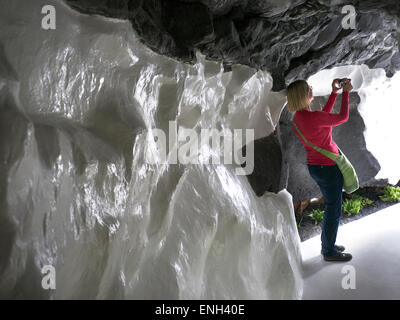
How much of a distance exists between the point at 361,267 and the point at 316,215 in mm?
1573

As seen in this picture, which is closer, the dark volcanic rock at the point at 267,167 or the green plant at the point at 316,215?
the dark volcanic rock at the point at 267,167

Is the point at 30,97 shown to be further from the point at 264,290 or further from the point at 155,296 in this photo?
the point at 264,290

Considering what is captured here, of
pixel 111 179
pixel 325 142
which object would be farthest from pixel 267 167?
pixel 111 179

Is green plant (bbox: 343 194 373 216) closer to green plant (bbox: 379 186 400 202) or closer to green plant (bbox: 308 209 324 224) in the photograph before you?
green plant (bbox: 379 186 400 202)

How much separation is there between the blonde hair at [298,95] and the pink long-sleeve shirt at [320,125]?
0.19ft

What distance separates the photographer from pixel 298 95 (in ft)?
10.5

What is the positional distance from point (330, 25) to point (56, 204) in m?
3.03

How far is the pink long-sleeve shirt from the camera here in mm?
3094

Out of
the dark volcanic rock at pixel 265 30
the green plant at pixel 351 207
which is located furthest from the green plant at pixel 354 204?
the dark volcanic rock at pixel 265 30

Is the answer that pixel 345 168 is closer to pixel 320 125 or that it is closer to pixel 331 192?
pixel 331 192

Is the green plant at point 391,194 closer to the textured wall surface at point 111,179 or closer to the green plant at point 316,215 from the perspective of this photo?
the green plant at point 316,215

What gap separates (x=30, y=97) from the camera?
68.0 inches

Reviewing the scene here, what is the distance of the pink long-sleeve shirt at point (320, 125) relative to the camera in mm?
3094

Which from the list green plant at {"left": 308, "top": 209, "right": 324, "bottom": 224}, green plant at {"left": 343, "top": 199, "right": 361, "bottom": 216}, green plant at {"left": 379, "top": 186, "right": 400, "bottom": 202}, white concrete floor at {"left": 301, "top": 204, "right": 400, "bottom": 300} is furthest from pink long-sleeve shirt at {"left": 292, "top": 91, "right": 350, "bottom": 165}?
green plant at {"left": 379, "top": 186, "right": 400, "bottom": 202}
